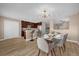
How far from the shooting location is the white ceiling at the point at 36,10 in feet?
8.54

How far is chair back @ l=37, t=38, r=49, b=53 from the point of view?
104 inches

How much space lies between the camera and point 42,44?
2.67m

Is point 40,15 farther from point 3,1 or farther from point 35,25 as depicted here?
point 3,1

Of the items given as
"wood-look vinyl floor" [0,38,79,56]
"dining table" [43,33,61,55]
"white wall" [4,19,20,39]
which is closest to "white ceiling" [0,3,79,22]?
"white wall" [4,19,20,39]

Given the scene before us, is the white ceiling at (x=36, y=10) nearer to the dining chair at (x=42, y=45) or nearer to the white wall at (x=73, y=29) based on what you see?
the white wall at (x=73, y=29)

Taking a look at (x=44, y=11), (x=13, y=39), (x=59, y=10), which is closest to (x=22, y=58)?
(x=13, y=39)

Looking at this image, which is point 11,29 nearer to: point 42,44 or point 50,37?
point 42,44

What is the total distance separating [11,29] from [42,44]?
0.67 m

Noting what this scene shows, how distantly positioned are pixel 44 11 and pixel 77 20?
2.15 ft

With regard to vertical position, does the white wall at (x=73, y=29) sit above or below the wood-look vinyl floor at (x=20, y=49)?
above

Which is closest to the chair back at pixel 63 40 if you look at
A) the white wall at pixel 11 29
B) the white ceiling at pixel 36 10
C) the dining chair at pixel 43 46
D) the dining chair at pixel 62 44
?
the dining chair at pixel 62 44

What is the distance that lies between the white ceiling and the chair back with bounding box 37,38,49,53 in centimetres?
40

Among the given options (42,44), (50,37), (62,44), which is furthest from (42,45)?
(62,44)

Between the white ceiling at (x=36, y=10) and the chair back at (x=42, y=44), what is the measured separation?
0.40m
